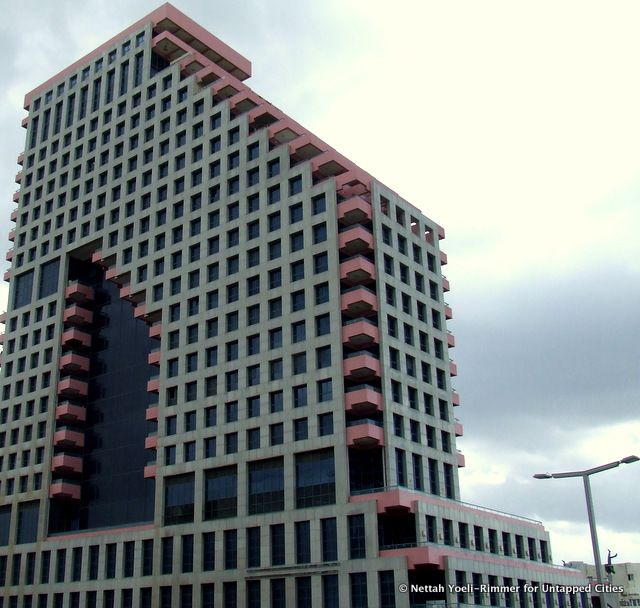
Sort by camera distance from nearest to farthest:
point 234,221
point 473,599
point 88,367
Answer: point 473,599, point 234,221, point 88,367

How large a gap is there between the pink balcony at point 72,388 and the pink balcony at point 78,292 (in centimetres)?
1079

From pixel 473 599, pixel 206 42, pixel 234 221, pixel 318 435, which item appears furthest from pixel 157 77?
pixel 473 599

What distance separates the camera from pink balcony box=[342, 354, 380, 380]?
8375cm

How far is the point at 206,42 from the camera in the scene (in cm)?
11706

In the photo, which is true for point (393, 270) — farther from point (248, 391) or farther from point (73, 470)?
point (73, 470)

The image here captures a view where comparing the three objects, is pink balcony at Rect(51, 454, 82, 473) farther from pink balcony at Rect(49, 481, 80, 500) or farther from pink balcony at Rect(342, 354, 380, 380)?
pink balcony at Rect(342, 354, 380, 380)

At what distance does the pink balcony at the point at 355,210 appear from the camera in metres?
90.7

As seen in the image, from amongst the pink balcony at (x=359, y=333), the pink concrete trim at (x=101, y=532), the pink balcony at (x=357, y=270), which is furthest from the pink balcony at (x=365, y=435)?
the pink concrete trim at (x=101, y=532)

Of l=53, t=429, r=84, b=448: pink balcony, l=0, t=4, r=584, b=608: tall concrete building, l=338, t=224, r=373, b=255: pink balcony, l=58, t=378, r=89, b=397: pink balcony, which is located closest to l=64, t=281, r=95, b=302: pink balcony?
l=0, t=4, r=584, b=608: tall concrete building

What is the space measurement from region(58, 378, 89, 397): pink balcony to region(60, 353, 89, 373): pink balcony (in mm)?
1349

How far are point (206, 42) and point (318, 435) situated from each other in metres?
60.3

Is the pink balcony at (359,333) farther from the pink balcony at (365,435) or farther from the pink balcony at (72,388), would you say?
the pink balcony at (72,388)

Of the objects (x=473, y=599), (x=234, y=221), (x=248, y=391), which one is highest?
(x=234, y=221)

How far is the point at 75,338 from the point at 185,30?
42991 millimetres
